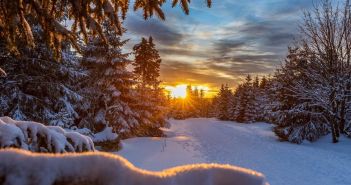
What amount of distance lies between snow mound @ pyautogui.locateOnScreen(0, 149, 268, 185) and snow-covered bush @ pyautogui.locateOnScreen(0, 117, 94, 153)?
2098 millimetres

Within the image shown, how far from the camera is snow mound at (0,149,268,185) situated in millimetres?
781

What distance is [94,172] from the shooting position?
84 centimetres

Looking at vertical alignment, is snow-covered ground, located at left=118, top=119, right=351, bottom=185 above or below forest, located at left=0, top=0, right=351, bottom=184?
below

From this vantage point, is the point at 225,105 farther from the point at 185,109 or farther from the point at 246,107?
the point at 185,109

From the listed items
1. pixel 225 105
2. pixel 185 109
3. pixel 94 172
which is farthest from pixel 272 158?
pixel 185 109

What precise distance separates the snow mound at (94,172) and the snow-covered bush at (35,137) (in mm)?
2098

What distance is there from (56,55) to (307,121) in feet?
80.6

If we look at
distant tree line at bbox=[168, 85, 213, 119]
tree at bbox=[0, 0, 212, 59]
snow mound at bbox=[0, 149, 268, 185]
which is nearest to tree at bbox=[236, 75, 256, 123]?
distant tree line at bbox=[168, 85, 213, 119]

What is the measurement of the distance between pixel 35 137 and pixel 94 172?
2.38m

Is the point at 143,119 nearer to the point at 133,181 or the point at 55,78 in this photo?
the point at 55,78

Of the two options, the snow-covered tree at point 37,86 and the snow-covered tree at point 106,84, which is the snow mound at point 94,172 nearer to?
the snow-covered tree at point 37,86

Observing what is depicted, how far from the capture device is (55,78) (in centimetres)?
1284

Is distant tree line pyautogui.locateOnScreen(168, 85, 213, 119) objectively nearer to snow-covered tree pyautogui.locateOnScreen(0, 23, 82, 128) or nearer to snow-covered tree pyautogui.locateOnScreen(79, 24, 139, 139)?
snow-covered tree pyautogui.locateOnScreen(79, 24, 139, 139)

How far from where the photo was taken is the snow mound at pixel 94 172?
78cm
